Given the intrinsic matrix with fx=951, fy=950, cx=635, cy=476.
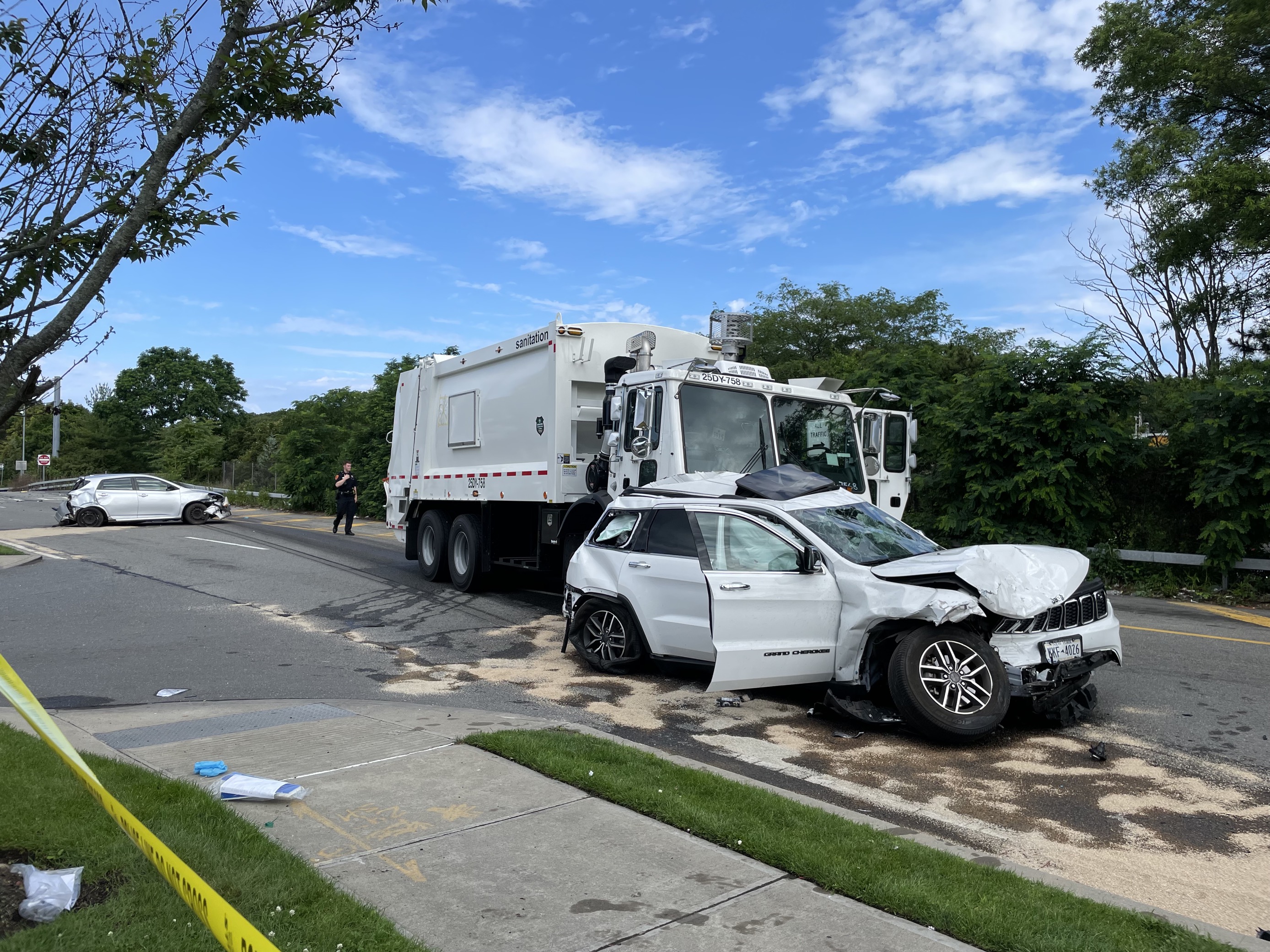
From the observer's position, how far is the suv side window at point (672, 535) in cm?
749

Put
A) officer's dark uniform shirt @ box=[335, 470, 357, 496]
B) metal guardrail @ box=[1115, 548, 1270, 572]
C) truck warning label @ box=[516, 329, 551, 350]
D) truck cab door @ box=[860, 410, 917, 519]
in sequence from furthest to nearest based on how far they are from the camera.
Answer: officer's dark uniform shirt @ box=[335, 470, 357, 496]
metal guardrail @ box=[1115, 548, 1270, 572]
truck warning label @ box=[516, 329, 551, 350]
truck cab door @ box=[860, 410, 917, 519]

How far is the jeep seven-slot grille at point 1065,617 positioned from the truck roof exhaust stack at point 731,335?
5774 mm

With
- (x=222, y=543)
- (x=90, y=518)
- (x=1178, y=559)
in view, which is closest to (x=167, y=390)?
(x=90, y=518)

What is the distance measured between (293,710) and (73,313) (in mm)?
3925

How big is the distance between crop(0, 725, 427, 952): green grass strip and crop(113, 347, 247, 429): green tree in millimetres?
83985

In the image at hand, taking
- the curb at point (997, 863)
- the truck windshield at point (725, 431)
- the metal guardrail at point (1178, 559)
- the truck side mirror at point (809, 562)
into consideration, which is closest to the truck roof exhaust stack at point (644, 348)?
the truck windshield at point (725, 431)

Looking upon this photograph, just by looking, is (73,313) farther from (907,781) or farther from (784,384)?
(784,384)

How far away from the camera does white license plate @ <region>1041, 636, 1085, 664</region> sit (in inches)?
242

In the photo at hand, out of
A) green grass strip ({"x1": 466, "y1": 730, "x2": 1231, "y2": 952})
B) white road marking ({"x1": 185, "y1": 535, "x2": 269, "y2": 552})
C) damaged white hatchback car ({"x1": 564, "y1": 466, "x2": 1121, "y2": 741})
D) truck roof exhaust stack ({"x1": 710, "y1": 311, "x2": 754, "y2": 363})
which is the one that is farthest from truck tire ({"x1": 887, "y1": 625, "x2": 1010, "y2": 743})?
white road marking ({"x1": 185, "y1": 535, "x2": 269, "y2": 552})

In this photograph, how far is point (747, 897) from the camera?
12.0 feet

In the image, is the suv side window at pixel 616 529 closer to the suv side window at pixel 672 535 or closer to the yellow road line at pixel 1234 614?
the suv side window at pixel 672 535

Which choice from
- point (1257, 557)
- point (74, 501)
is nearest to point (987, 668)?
point (1257, 557)

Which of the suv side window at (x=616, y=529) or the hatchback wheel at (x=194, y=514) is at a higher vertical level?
the suv side window at (x=616, y=529)

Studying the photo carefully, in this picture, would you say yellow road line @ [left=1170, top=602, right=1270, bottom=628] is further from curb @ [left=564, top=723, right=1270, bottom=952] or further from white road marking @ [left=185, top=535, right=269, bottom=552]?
white road marking @ [left=185, top=535, right=269, bottom=552]
